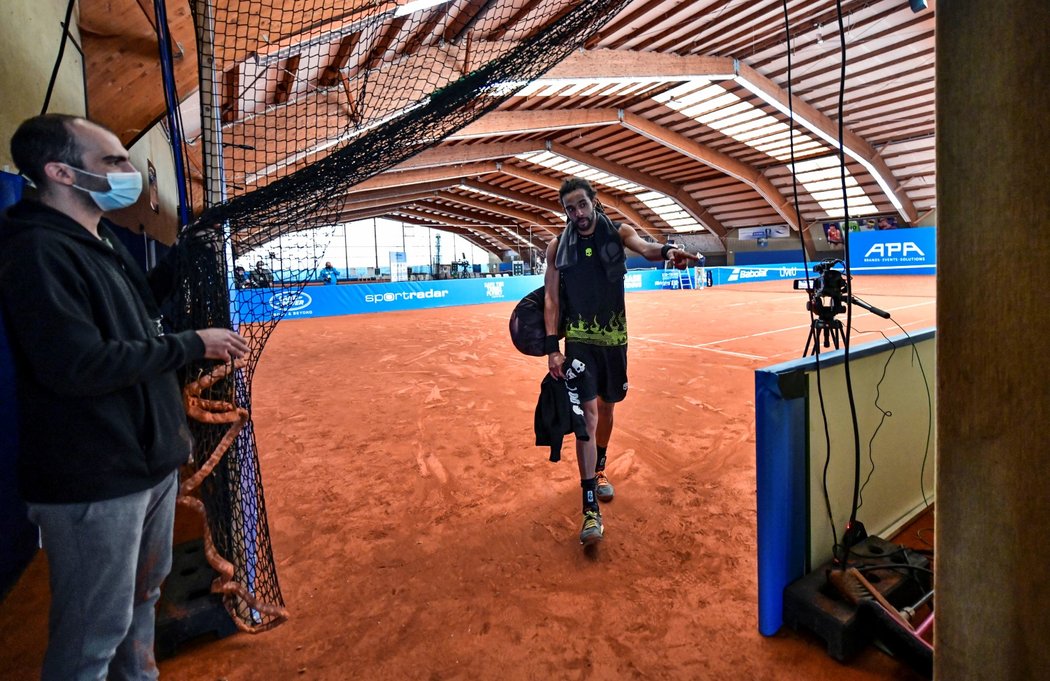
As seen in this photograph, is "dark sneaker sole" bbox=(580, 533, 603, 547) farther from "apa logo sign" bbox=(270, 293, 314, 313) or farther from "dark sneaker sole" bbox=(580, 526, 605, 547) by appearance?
"apa logo sign" bbox=(270, 293, 314, 313)

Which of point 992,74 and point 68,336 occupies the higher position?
point 992,74

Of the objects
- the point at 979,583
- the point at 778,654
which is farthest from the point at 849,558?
the point at 979,583

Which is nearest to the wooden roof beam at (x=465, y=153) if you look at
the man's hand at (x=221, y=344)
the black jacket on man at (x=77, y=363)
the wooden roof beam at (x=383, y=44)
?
the wooden roof beam at (x=383, y=44)

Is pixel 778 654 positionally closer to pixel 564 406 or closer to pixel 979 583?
pixel 979 583

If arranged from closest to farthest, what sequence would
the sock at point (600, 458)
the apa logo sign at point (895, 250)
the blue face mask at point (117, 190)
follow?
the blue face mask at point (117, 190), the sock at point (600, 458), the apa logo sign at point (895, 250)

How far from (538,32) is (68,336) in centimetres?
234

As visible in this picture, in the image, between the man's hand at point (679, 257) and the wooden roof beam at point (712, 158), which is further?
the wooden roof beam at point (712, 158)

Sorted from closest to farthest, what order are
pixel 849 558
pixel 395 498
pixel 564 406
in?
pixel 849 558 < pixel 564 406 < pixel 395 498

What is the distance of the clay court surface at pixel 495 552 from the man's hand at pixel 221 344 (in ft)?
4.22

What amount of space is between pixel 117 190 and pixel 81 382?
0.57 m

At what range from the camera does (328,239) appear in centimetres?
243

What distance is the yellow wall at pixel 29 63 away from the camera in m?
2.59

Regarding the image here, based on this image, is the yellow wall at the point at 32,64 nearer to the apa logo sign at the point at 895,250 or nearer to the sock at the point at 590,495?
the sock at the point at 590,495

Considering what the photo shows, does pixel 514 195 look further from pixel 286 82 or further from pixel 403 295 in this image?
pixel 286 82
